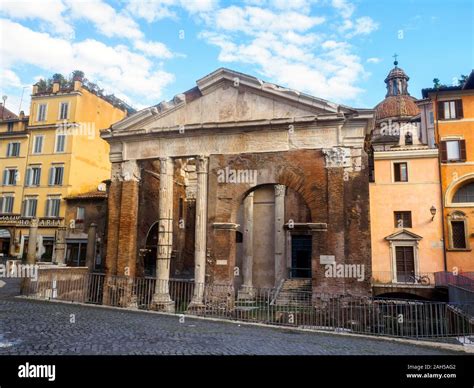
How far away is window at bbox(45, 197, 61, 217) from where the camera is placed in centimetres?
3278

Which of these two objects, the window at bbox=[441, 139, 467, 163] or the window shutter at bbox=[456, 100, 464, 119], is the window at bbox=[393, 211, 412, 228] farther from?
the window shutter at bbox=[456, 100, 464, 119]

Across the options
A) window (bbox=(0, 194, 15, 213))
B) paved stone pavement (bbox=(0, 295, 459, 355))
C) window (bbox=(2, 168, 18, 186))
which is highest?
window (bbox=(2, 168, 18, 186))

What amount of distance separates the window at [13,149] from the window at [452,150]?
108 feet

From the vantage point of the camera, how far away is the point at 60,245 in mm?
31062

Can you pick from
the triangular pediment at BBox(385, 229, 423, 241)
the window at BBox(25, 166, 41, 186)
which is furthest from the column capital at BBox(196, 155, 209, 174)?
the window at BBox(25, 166, 41, 186)

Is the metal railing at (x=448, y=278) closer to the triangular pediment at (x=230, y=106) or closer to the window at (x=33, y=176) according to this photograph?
the triangular pediment at (x=230, y=106)

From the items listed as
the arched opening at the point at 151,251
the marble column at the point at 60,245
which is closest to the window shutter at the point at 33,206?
the marble column at the point at 60,245

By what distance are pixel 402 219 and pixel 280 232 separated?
30.0 ft

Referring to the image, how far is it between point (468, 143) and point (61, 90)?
101ft

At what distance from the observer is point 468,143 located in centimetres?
2614

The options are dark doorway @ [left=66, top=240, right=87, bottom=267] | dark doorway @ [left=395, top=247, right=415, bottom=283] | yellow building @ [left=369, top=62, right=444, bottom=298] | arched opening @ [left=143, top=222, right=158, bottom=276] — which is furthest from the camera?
dark doorway @ [left=66, top=240, right=87, bottom=267]

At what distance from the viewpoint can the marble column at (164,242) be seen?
49.9 ft

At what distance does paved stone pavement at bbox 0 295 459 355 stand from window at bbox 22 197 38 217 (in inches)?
922
